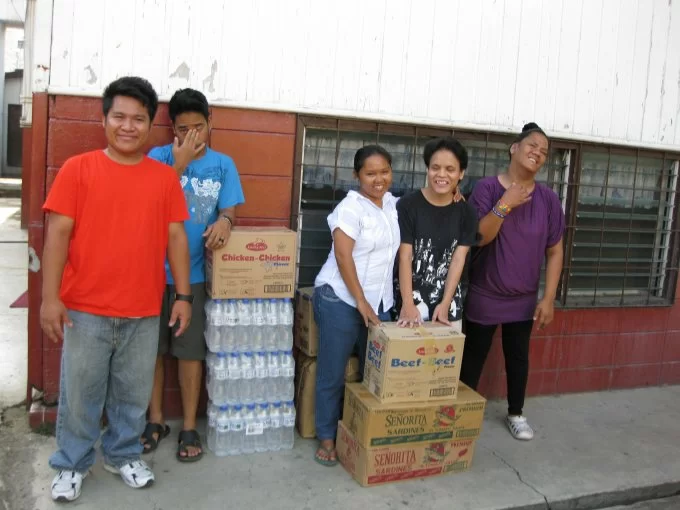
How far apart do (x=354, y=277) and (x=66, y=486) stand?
164 cm

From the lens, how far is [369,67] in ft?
12.8

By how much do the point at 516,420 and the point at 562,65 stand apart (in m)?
2.42

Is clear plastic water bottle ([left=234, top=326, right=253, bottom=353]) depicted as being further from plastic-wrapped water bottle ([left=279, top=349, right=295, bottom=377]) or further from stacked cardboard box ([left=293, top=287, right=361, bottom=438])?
stacked cardboard box ([left=293, top=287, right=361, bottom=438])

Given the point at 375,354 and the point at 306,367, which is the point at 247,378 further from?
the point at 375,354

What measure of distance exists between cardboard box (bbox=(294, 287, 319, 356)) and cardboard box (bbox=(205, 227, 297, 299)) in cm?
24

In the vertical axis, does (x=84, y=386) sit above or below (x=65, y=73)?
below

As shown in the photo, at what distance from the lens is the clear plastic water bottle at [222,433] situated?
3385 millimetres

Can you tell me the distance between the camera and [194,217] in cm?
332

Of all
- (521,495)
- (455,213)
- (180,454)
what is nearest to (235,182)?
(455,213)

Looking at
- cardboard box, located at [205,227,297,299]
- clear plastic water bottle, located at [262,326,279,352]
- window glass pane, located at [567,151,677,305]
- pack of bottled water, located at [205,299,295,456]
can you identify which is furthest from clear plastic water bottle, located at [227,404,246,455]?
window glass pane, located at [567,151,677,305]

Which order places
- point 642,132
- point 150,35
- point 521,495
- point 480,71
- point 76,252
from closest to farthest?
point 76,252 → point 521,495 → point 150,35 → point 480,71 → point 642,132

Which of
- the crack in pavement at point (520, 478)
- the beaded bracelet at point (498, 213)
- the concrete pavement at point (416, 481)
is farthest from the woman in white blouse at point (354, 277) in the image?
the crack in pavement at point (520, 478)

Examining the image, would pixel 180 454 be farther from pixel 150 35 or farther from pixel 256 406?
pixel 150 35

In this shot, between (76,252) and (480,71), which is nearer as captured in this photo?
(76,252)
